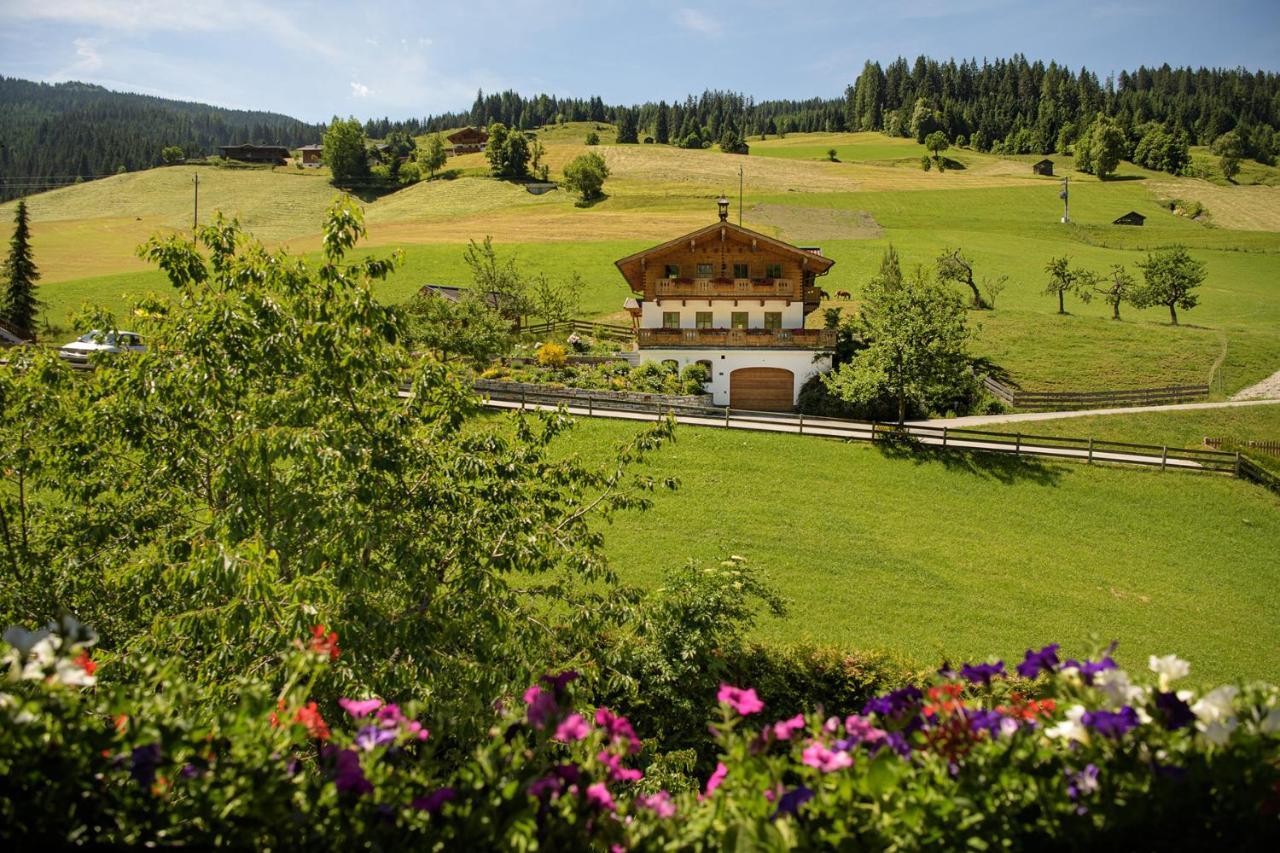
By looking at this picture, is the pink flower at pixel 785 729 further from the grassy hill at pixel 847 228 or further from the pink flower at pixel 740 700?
the grassy hill at pixel 847 228

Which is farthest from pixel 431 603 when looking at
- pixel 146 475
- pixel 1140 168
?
pixel 1140 168

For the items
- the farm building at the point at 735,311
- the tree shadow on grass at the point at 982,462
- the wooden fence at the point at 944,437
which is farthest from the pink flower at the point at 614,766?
the farm building at the point at 735,311

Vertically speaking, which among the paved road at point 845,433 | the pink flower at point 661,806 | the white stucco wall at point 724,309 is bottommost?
the paved road at point 845,433

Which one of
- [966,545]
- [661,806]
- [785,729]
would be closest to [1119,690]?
[785,729]

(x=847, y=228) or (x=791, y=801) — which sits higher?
(x=847, y=228)

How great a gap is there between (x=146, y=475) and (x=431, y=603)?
179 inches

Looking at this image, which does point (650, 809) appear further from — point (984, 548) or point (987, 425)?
point (987, 425)

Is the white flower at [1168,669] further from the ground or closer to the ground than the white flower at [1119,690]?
further from the ground

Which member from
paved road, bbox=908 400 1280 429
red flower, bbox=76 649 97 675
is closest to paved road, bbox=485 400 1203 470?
paved road, bbox=908 400 1280 429

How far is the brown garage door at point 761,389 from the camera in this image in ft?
129

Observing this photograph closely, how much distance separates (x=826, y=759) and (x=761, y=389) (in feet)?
121

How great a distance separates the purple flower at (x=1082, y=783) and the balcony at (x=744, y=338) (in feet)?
119

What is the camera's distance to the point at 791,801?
9.48 feet

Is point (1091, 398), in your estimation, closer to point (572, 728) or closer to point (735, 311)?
point (735, 311)
